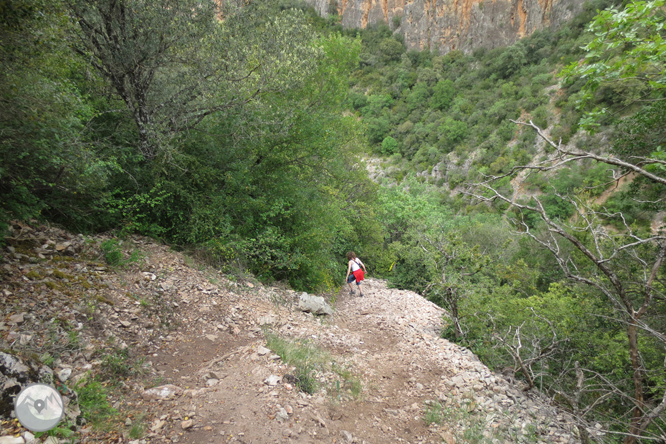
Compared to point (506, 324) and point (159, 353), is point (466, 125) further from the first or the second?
point (159, 353)

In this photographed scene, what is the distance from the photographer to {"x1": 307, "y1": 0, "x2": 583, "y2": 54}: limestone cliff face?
58312mm

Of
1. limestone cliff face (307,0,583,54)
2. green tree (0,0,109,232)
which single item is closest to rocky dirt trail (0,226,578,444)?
green tree (0,0,109,232)

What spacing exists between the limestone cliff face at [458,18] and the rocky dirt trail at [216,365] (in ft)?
248

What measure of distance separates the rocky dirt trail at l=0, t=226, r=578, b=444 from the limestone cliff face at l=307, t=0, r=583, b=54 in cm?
7550

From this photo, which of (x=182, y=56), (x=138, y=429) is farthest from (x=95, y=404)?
(x=182, y=56)

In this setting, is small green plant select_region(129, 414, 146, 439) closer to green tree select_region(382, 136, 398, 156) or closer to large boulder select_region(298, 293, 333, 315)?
large boulder select_region(298, 293, 333, 315)

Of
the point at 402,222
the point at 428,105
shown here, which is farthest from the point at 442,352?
the point at 428,105

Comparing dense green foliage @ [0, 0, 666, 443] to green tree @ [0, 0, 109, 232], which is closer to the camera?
dense green foliage @ [0, 0, 666, 443]

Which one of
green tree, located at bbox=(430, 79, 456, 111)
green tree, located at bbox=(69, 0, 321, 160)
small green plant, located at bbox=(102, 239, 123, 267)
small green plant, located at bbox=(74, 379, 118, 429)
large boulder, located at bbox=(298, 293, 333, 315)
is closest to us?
small green plant, located at bbox=(74, 379, 118, 429)

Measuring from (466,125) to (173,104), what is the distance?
55655 millimetres

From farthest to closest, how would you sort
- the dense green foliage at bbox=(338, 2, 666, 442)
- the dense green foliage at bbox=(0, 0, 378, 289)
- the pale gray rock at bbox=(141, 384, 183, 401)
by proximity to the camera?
the dense green foliage at bbox=(0, 0, 378, 289) < the dense green foliage at bbox=(338, 2, 666, 442) < the pale gray rock at bbox=(141, 384, 183, 401)

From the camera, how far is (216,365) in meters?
3.79

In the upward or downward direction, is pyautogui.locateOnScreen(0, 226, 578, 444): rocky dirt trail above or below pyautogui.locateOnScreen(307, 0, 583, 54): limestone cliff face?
below

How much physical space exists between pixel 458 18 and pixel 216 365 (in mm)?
88058
